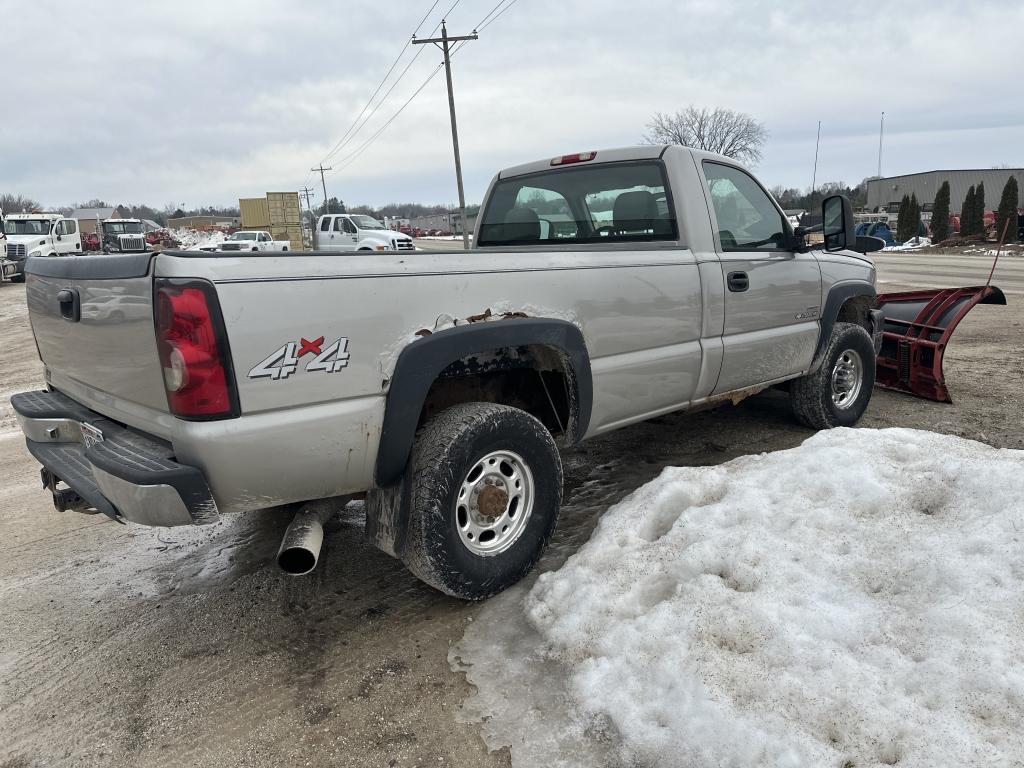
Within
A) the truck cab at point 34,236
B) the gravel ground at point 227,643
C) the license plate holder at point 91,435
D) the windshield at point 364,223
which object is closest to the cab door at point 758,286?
the gravel ground at point 227,643

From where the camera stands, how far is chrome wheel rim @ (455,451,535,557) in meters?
2.94

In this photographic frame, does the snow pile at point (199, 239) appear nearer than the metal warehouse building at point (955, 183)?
Yes

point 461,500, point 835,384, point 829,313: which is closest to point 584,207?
point 829,313

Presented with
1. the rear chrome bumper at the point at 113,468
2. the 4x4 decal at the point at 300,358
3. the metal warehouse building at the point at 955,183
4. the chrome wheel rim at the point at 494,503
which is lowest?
the chrome wheel rim at the point at 494,503

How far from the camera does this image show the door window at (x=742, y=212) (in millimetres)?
4188

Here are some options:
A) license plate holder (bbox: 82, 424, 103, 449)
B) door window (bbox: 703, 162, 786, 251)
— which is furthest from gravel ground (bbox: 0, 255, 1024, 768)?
door window (bbox: 703, 162, 786, 251)

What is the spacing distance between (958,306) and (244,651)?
6062 millimetres

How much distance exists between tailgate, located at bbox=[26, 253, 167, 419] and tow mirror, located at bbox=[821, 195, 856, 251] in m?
4.10

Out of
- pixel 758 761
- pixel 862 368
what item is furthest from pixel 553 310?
pixel 862 368

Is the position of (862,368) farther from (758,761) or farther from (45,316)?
(45,316)

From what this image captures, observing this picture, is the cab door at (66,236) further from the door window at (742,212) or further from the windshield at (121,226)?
the door window at (742,212)

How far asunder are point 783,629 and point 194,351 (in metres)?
2.11

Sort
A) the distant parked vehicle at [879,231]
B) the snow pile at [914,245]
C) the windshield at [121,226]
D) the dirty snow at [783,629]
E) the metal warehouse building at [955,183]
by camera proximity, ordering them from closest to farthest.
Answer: the dirty snow at [783,629] < the windshield at [121,226] < the snow pile at [914,245] < the distant parked vehicle at [879,231] < the metal warehouse building at [955,183]

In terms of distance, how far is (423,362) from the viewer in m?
2.67
